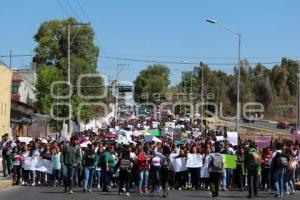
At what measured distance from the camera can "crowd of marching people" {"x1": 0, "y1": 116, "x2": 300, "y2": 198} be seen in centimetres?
2370

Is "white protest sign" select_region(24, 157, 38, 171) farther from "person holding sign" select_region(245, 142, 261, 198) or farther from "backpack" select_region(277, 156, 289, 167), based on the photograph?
"backpack" select_region(277, 156, 289, 167)

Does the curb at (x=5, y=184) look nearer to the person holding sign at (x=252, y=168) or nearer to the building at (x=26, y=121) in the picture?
the person holding sign at (x=252, y=168)

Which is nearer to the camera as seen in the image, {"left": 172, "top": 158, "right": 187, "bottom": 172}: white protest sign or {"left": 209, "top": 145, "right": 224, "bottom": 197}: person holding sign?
{"left": 209, "top": 145, "right": 224, "bottom": 197}: person holding sign

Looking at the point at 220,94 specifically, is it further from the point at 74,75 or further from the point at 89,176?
the point at 89,176

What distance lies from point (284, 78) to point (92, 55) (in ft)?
208

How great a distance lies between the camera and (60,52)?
320 feet

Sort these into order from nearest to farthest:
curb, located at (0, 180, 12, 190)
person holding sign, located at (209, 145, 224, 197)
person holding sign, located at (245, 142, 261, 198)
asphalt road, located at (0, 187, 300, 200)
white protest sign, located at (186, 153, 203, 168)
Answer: asphalt road, located at (0, 187, 300, 200) → person holding sign, located at (245, 142, 261, 198) → person holding sign, located at (209, 145, 224, 197) → curb, located at (0, 180, 12, 190) → white protest sign, located at (186, 153, 203, 168)

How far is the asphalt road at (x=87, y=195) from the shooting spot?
21875mm

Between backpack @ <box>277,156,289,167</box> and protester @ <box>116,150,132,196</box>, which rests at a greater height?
backpack @ <box>277,156,289,167</box>

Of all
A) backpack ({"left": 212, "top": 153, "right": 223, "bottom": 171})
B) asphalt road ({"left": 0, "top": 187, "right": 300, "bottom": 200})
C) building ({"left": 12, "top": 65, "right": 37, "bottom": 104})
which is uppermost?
building ({"left": 12, "top": 65, "right": 37, "bottom": 104})

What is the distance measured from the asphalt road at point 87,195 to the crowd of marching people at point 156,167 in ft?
1.16

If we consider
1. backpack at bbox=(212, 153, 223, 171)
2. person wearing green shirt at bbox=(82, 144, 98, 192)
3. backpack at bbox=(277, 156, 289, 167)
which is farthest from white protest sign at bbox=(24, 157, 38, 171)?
backpack at bbox=(277, 156, 289, 167)

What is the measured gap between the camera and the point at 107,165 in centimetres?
2445

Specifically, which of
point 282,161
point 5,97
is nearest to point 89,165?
point 282,161
